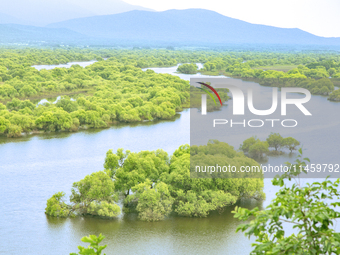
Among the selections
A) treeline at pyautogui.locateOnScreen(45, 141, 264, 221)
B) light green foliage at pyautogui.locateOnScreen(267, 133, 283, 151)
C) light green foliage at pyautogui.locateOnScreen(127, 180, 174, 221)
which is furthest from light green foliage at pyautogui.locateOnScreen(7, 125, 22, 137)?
light green foliage at pyautogui.locateOnScreen(267, 133, 283, 151)

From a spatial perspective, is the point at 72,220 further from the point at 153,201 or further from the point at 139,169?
the point at 139,169

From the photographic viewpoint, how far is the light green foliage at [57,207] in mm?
19406

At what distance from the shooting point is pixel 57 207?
19.5 metres

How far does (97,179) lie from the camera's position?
19781 mm

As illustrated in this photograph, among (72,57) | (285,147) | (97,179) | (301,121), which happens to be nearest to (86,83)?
(301,121)

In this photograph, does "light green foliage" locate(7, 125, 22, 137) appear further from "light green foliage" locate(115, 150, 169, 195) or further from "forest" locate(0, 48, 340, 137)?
"light green foliage" locate(115, 150, 169, 195)

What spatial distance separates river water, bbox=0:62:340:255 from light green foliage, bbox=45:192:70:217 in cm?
34

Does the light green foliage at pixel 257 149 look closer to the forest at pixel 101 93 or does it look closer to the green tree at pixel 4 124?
the forest at pixel 101 93

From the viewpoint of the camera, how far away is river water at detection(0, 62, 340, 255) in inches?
664

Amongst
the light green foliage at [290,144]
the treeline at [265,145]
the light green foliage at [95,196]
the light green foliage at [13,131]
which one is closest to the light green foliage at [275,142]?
the treeline at [265,145]

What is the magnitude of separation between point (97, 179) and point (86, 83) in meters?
40.4

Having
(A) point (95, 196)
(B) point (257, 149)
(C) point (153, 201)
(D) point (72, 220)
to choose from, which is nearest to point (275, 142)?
(B) point (257, 149)

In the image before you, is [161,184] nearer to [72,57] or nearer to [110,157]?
[110,157]

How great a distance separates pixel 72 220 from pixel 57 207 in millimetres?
1069
